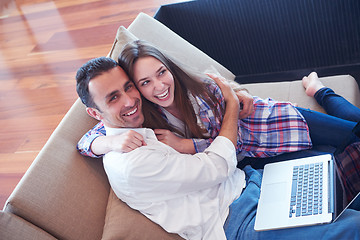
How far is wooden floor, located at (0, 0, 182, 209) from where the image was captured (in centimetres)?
248

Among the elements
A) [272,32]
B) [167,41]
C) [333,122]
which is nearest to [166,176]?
[333,122]

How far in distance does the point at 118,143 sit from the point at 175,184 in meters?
0.23

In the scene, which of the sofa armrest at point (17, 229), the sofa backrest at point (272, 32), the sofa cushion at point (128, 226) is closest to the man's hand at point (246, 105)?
the sofa cushion at point (128, 226)

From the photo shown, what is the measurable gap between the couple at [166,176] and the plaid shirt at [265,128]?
0.16m

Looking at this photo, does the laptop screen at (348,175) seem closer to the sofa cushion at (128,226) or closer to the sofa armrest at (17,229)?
the sofa cushion at (128,226)

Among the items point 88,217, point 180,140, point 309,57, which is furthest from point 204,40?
point 88,217

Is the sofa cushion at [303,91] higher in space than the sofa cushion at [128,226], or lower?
lower

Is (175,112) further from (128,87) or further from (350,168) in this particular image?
(350,168)

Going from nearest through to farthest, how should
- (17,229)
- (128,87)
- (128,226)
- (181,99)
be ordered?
(17,229)
(128,226)
(128,87)
(181,99)

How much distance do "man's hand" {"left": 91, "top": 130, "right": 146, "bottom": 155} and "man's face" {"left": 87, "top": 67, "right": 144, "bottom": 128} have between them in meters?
0.07

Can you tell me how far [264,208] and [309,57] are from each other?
116 centimetres

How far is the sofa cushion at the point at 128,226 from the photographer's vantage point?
4.21 ft

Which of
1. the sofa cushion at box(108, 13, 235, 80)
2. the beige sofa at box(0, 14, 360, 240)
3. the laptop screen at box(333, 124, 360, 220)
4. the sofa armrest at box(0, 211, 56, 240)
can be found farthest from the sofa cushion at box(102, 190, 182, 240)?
the sofa cushion at box(108, 13, 235, 80)

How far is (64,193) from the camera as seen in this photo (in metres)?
1.33
